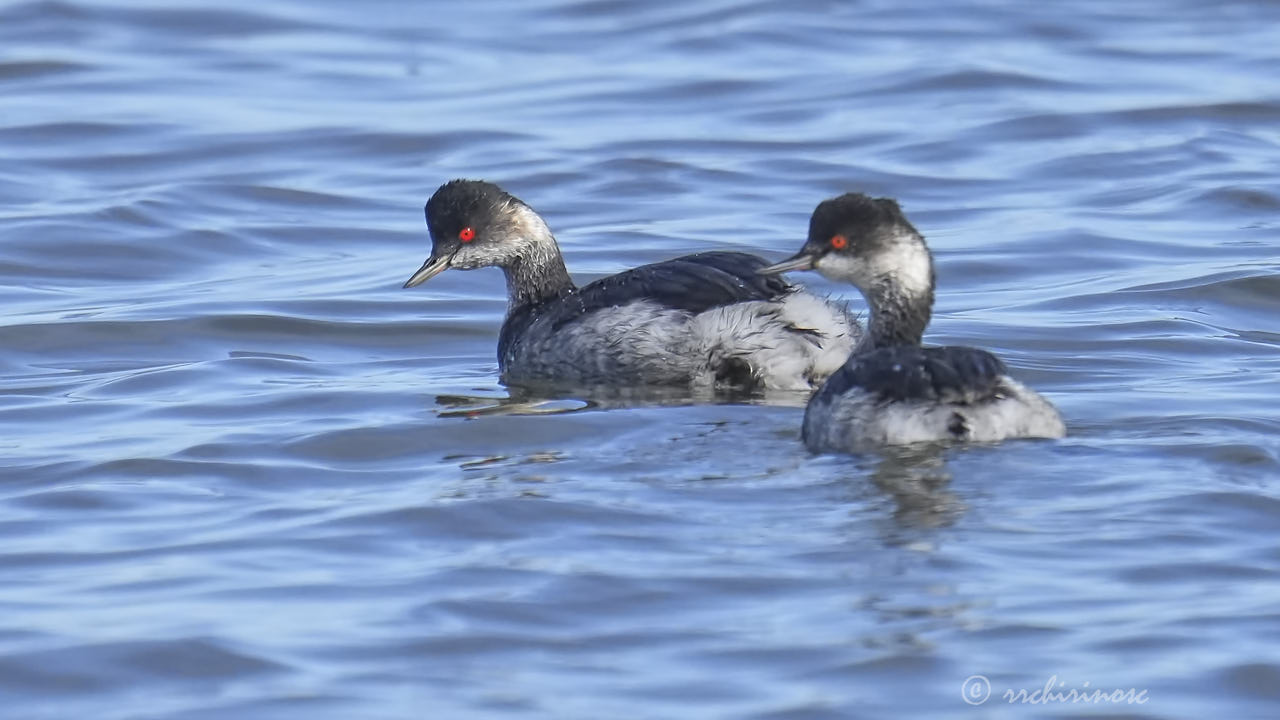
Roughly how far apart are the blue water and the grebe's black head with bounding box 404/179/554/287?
0.48m

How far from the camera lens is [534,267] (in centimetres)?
1023

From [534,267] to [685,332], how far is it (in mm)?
1388

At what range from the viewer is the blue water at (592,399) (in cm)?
562

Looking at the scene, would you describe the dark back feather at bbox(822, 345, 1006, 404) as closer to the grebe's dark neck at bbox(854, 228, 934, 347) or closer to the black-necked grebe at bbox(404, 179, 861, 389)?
the grebe's dark neck at bbox(854, 228, 934, 347)

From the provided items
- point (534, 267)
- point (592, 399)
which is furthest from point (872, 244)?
point (534, 267)

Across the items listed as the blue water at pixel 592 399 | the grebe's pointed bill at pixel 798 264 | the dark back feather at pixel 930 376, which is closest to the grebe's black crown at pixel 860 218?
the grebe's pointed bill at pixel 798 264

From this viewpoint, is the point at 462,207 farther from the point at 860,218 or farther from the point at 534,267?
the point at 860,218

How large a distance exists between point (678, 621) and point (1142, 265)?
21.7ft

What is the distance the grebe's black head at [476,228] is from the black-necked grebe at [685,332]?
0.96ft

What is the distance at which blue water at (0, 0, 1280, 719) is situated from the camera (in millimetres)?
5617

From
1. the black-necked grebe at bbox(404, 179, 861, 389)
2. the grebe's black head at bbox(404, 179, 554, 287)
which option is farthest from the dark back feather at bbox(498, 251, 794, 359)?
the grebe's black head at bbox(404, 179, 554, 287)

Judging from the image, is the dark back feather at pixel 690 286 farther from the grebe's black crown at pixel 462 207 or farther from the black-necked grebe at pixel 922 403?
the black-necked grebe at pixel 922 403

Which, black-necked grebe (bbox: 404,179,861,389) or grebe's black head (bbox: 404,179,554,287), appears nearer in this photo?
black-necked grebe (bbox: 404,179,861,389)

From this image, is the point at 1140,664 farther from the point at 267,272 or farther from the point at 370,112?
the point at 370,112
